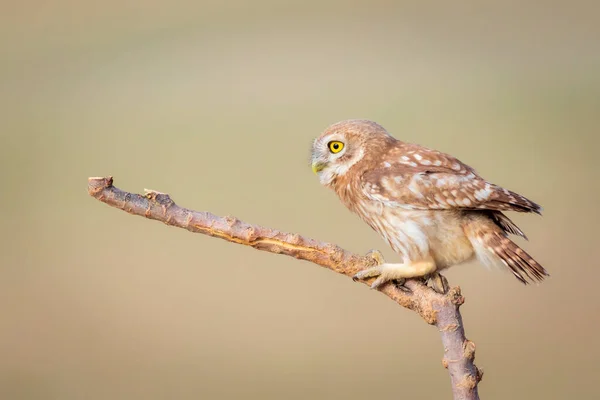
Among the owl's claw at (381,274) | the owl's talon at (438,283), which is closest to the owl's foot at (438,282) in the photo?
the owl's talon at (438,283)

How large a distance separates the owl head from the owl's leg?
285 millimetres

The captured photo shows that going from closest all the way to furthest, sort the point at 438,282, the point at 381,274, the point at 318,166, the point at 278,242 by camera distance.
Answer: the point at 278,242 < the point at 381,274 < the point at 438,282 < the point at 318,166

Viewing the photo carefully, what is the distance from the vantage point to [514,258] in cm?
128

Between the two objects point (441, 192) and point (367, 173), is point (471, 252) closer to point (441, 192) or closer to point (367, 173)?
point (441, 192)

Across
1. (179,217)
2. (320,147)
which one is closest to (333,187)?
(320,147)

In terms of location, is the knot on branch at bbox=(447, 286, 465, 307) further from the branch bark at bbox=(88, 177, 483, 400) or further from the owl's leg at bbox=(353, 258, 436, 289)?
the owl's leg at bbox=(353, 258, 436, 289)

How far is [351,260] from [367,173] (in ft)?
0.89

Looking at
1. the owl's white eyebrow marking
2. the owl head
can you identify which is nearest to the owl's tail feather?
the owl's white eyebrow marking

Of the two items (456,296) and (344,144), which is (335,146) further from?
(456,296)

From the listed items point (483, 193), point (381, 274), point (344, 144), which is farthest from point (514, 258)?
point (344, 144)

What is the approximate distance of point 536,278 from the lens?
125cm

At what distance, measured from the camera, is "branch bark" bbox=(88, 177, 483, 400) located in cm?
112

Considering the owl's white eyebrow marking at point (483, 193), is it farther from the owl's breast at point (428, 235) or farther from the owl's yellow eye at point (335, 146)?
the owl's yellow eye at point (335, 146)

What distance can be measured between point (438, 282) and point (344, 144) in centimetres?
39
